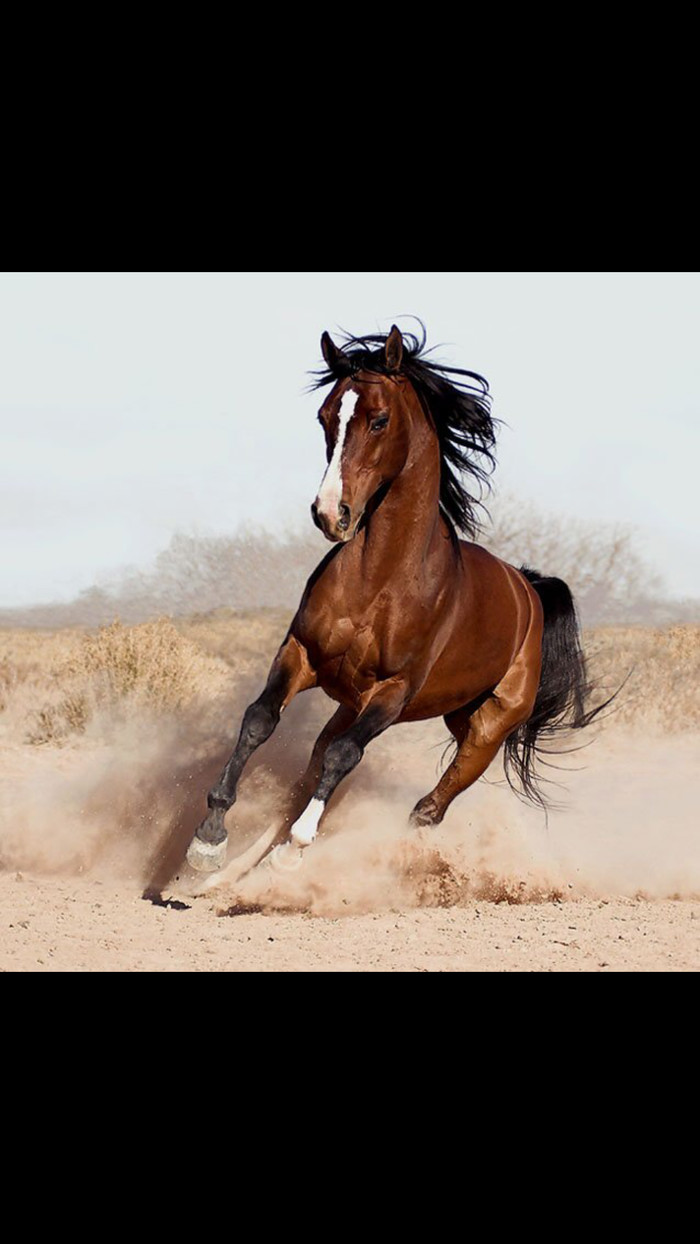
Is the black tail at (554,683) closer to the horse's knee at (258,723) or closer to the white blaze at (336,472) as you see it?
the horse's knee at (258,723)

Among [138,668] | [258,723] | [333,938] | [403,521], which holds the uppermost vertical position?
[403,521]

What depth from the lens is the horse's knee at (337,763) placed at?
550cm

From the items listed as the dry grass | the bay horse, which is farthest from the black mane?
the dry grass

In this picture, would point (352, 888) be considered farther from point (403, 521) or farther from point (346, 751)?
point (403, 521)

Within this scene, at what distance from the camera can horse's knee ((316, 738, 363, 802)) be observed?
5496mm

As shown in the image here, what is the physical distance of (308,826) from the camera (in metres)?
5.35

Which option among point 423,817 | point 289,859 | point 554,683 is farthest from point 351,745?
point 554,683

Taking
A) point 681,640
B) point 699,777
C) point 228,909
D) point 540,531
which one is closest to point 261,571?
point 540,531

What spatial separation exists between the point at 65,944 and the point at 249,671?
11774mm

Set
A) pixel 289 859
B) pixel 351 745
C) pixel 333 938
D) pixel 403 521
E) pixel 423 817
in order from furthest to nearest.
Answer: pixel 423 817 → pixel 403 521 → pixel 333 938 → pixel 351 745 → pixel 289 859

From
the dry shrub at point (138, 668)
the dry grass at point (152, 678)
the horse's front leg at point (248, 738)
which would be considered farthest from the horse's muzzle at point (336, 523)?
the dry shrub at point (138, 668)

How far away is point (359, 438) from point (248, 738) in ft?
4.32

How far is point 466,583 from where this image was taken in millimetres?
6465

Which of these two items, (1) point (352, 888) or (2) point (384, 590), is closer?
(2) point (384, 590)
